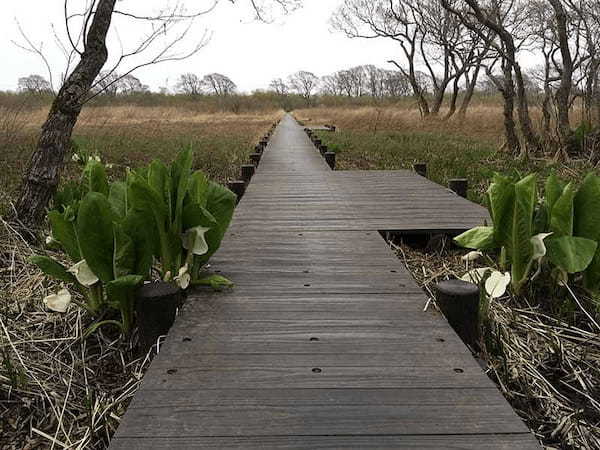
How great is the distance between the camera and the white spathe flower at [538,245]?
2.30 m

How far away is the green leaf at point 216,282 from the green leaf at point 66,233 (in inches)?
22.5

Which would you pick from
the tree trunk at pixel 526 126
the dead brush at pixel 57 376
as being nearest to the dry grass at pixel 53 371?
the dead brush at pixel 57 376

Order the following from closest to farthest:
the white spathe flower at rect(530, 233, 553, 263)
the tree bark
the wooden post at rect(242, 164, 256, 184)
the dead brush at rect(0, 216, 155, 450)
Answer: the dead brush at rect(0, 216, 155, 450) → the white spathe flower at rect(530, 233, 553, 263) → the wooden post at rect(242, 164, 256, 184) → the tree bark

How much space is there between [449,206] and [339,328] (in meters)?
2.84

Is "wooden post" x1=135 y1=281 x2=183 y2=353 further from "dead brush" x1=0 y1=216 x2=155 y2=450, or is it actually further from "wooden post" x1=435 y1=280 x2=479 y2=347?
"wooden post" x1=435 y1=280 x2=479 y2=347

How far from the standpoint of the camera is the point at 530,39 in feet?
90.8

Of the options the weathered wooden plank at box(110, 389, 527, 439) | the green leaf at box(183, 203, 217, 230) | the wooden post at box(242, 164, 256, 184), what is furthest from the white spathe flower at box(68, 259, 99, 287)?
the wooden post at box(242, 164, 256, 184)

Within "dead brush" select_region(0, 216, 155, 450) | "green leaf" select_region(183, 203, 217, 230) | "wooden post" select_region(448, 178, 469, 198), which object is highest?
"green leaf" select_region(183, 203, 217, 230)

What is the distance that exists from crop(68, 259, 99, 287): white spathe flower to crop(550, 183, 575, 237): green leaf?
2163 mm

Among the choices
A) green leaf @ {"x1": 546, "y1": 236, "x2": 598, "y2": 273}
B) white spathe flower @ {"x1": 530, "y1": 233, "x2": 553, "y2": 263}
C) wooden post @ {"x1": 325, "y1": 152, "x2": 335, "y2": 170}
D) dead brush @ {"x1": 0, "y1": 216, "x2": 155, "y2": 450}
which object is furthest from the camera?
wooden post @ {"x1": 325, "y1": 152, "x2": 335, "y2": 170}

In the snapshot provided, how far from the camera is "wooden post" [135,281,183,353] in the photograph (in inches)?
77.7

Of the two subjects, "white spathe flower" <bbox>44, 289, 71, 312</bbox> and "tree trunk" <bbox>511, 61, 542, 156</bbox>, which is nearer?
"white spathe flower" <bbox>44, 289, 71, 312</bbox>

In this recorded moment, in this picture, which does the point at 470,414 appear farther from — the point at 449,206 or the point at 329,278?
the point at 449,206

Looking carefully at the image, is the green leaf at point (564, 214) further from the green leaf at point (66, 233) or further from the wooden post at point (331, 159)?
the wooden post at point (331, 159)
